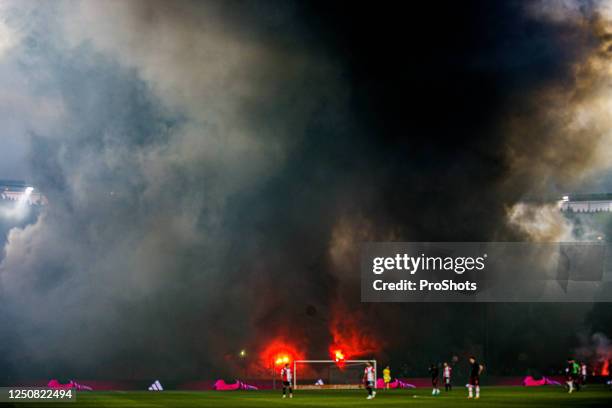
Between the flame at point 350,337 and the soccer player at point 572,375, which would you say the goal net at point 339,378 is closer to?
the flame at point 350,337

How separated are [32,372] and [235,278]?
25.0 meters

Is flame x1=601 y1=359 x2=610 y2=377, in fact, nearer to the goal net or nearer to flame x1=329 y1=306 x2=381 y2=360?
flame x1=329 y1=306 x2=381 y2=360

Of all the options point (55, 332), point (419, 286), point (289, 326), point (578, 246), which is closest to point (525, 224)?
point (578, 246)

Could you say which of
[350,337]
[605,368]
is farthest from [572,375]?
[350,337]

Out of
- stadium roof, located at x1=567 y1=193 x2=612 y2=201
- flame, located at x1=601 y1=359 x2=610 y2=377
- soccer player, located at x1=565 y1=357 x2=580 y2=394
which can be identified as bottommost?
soccer player, located at x1=565 y1=357 x2=580 y2=394

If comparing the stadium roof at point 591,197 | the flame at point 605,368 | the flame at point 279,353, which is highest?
the stadium roof at point 591,197

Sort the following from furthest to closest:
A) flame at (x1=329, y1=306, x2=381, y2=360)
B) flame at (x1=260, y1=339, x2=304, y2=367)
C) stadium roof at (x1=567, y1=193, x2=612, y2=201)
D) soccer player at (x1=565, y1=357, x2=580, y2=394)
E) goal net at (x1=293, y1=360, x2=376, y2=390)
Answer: stadium roof at (x1=567, y1=193, x2=612, y2=201) < flame at (x1=329, y1=306, x2=381, y2=360) < flame at (x1=260, y1=339, x2=304, y2=367) < goal net at (x1=293, y1=360, x2=376, y2=390) < soccer player at (x1=565, y1=357, x2=580, y2=394)

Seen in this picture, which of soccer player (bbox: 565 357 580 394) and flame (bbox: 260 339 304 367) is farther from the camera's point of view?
flame (bbox: 260 339 304 367)

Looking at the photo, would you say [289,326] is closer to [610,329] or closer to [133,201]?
[133,201]

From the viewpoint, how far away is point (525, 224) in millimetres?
100562

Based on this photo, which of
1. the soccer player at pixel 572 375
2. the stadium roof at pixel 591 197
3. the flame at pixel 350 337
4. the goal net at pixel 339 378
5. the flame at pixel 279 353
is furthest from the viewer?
the stadium roof at pixel 591 197

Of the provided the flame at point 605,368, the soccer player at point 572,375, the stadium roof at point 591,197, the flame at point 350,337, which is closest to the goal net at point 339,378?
the flame at point 350,337

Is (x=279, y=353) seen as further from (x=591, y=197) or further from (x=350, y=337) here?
(x=591, y=197)

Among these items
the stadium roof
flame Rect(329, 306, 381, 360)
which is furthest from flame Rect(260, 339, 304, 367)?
the stadium roof
